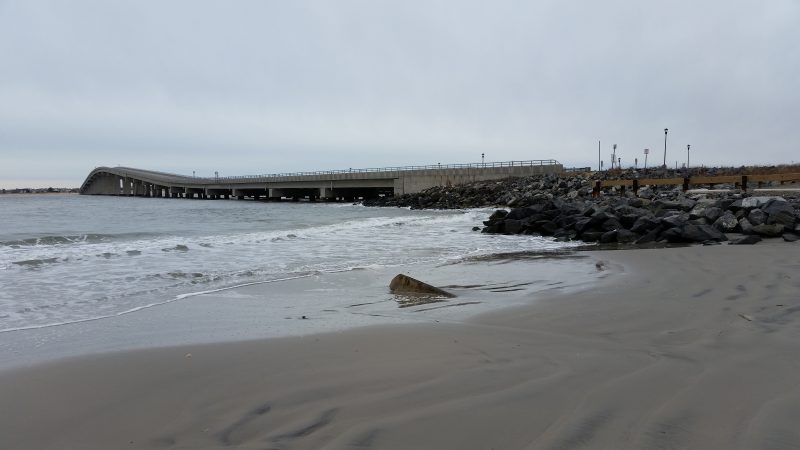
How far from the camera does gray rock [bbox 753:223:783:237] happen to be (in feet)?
44.0

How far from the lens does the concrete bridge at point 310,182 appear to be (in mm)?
59656

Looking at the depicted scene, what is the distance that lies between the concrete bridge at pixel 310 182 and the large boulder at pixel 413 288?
51704 mm

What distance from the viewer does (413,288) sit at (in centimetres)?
761

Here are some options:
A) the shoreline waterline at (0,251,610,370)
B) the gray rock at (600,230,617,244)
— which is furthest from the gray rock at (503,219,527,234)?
the shoreline waterline at (0,251,610,370)

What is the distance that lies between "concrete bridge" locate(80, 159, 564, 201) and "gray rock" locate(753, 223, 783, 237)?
1742 inches

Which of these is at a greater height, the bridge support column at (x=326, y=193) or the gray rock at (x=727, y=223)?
the bridge support column at (x=326, y=193)

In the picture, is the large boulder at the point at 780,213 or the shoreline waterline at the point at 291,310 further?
the large boulder at the point at 780,213

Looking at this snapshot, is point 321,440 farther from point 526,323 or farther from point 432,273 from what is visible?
point 432,273

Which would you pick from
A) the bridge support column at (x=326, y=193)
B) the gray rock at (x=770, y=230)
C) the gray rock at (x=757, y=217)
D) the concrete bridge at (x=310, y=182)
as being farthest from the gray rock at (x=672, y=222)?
the bridge support column at (x=326, y=193)

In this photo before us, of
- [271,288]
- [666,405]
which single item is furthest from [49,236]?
[666,405]

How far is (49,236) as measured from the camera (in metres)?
18.1

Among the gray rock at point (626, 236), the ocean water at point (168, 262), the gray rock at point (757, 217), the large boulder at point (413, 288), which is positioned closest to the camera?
the ocean water at point (168, 262)

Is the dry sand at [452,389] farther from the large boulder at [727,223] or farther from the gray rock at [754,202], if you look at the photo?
the gray rock at [754,202]

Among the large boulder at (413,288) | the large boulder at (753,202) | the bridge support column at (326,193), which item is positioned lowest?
the large boulder at (413,288)
